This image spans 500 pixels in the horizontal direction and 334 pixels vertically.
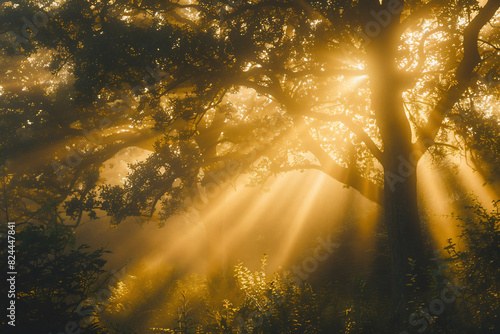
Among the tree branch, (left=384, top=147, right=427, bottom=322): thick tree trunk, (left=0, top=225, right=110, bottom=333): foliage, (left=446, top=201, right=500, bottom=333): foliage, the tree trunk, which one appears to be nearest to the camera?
(left=0, top=225, right=110, bottom=333): foliage

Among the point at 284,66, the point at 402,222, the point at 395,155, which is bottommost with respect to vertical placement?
the point at 402,222

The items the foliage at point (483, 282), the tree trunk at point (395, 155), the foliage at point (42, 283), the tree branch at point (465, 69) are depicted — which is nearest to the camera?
the foliage at point (42, 283)

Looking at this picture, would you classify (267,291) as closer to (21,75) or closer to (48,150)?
(48,150)

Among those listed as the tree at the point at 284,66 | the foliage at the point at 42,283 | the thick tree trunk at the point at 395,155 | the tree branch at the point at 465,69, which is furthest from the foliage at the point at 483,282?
the foliage at the point at 42,283

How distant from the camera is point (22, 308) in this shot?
214 inches

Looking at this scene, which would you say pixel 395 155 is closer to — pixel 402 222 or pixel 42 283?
pixel 402 222

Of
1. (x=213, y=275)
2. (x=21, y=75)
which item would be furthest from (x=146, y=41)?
(x=213, y=275)

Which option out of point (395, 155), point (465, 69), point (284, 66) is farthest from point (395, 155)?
point (284, 66)

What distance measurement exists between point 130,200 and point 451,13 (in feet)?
37.7

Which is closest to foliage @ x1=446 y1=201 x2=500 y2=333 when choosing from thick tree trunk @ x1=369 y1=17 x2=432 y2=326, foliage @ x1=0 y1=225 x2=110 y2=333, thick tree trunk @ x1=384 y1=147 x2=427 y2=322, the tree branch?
thick tree trunk @ x1=384 y1=147 x2=427 y2=322

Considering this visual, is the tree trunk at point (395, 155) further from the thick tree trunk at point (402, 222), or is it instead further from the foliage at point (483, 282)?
the foliage at point (483, 282)

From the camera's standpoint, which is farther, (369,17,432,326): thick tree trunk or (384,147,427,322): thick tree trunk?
(369,17,432,326): thick tree trunk

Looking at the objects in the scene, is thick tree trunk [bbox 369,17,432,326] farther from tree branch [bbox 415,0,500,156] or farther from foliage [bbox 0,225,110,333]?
foliage [bbox 0,225,110,333]

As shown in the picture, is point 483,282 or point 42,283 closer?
point 42,283
